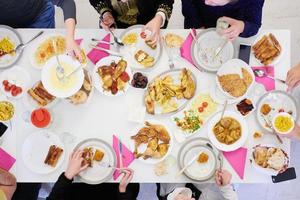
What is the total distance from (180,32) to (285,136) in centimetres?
71

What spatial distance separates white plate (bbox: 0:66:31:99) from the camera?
185 centimetres

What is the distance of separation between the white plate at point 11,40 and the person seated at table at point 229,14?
0.89 m

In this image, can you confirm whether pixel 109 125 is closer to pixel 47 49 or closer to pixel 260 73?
pixel 47 49

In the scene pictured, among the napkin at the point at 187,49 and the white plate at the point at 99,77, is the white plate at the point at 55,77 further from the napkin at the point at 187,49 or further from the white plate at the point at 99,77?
the napkin at the point at 187,49

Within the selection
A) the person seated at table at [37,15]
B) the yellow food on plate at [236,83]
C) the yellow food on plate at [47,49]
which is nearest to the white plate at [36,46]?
the yellow food on plate at [47,49]

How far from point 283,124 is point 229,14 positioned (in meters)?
0.65

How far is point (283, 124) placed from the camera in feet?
5.65

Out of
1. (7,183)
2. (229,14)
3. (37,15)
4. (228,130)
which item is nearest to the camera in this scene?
(7,183)

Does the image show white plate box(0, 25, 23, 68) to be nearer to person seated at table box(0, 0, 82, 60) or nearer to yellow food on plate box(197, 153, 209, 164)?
person seated at table box(0, 0, 82, 60)

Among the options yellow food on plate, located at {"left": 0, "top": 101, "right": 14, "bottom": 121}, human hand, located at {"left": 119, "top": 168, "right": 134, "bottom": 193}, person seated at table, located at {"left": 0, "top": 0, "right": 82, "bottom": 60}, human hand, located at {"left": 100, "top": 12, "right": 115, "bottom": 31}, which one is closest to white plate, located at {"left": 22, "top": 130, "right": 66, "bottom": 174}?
yellow food on plate, located at {"left": 0, "top": 101, "right": 14, "bottom": 121}

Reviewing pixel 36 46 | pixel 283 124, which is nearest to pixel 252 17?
pixel 283 124

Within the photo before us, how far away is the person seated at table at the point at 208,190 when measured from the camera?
173 cm

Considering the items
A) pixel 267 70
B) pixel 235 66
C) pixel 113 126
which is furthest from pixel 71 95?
pixel 267 70

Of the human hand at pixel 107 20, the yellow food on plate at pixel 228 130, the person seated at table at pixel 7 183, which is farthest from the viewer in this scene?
the human hand at pixel 107 20
